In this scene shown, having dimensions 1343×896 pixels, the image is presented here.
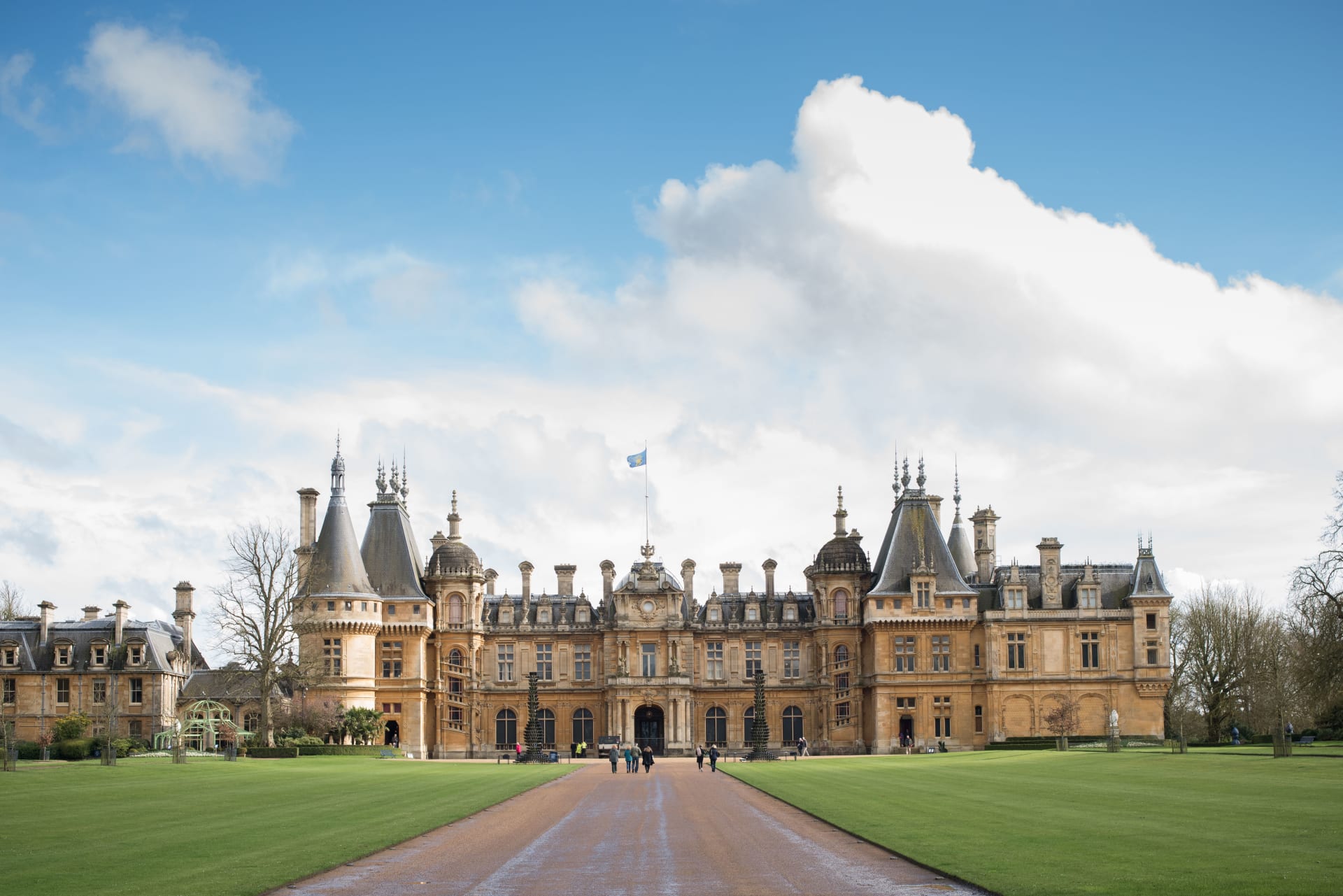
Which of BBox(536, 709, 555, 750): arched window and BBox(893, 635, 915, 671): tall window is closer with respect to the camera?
BBox(893, 635, 915, 671): tall window

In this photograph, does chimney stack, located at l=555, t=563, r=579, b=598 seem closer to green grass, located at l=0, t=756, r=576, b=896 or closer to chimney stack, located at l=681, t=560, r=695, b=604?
chimney stack, located at l=681, t=560, r=695, b=604

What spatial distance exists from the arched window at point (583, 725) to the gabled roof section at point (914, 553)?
2063 centimetres

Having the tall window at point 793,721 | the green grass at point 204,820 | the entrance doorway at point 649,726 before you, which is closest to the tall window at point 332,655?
the entrance doorway at point 649,726

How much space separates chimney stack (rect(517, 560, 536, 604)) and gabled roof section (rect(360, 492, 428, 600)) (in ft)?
24.3

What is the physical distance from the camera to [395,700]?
81.4 metres

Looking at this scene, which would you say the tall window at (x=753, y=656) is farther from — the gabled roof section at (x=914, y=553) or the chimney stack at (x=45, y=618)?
the chimney stack at (x=45, y=618)

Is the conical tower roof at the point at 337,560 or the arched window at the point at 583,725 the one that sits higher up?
the conical tower roof at the point at 337,560

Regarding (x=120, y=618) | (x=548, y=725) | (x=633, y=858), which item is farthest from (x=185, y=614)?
(x=633, y=858)

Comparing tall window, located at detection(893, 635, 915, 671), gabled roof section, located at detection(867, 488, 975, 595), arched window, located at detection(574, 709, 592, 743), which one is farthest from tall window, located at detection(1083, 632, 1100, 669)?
arched window, located at detection(574, 709, 592, 743)

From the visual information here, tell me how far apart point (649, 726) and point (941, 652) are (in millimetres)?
19911

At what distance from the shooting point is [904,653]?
81.8 m

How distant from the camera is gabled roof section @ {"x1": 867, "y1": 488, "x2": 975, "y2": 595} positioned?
3248 inches

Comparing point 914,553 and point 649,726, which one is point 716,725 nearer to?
point 649,726

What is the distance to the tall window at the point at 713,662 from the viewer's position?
8888 cm
